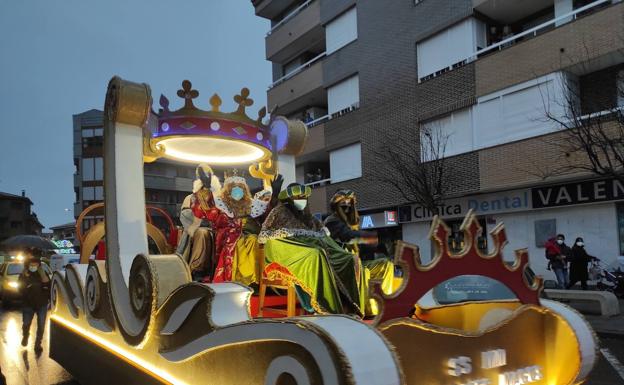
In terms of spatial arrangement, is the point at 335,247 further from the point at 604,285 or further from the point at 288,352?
the point at 604,285

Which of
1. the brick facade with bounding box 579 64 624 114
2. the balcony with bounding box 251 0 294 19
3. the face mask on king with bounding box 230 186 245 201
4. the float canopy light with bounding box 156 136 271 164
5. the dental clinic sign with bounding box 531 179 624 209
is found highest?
the balcony with bounding box 251 0 294 19

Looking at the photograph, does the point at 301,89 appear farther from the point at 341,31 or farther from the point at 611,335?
the point at 611,335

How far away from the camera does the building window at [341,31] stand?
21047mm

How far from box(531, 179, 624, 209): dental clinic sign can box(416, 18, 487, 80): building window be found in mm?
4876

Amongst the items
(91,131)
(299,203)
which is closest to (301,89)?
(299,203)

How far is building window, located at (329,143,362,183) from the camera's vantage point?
20.7 metres

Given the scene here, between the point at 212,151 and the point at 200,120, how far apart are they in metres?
1.53

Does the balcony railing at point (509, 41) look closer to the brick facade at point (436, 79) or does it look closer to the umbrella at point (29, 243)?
the brick facade at point (436, 79)

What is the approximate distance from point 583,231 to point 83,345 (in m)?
13.5

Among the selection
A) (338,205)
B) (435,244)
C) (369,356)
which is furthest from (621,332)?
(369,356)

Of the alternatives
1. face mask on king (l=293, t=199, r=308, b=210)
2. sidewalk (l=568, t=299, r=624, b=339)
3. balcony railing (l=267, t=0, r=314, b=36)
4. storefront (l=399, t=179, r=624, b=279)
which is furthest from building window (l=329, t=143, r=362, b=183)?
face mask on king (l=293, t=199, r=308, b=210)

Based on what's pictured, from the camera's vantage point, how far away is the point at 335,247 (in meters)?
4.27

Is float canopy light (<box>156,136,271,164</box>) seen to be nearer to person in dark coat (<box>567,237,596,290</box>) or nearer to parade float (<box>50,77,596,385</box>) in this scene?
parade float (<box>50,77,596,385</box>)

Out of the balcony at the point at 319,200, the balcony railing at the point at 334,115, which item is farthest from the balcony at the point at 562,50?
the balcony at the point at 319,200
